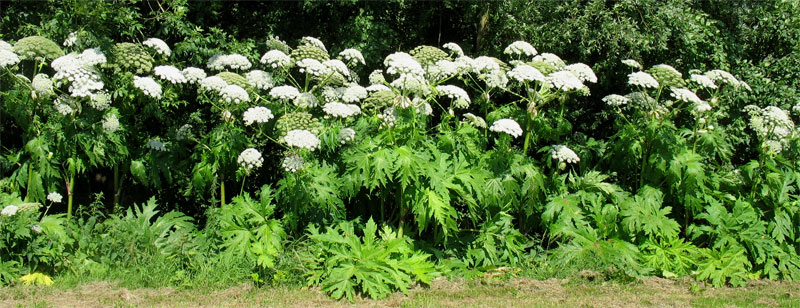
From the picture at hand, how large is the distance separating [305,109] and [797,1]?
7730 millimetres

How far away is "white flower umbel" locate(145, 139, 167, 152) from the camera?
24.3ft

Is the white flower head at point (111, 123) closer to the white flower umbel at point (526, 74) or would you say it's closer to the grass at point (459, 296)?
the grass at point (459, 296)

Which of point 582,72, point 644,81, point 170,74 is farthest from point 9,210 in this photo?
point 644,81

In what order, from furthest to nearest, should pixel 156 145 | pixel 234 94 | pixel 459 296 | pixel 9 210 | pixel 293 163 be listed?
1. pixel 156 145
2. pixel 234 94
3. pixel 293 163
4. pixel 459 296
5. pixel 9 210

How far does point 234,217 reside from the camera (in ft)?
22.1

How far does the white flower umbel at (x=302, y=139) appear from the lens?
6.23 metres

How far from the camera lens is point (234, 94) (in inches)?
265

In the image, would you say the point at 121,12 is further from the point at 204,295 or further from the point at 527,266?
the point at 527,266

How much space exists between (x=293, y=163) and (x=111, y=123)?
2.07m

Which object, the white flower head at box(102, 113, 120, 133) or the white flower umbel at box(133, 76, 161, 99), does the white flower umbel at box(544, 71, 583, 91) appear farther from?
the white flower head at box(102, 113, 120, 133)

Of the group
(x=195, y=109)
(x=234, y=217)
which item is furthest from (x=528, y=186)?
(x=195, y=109)

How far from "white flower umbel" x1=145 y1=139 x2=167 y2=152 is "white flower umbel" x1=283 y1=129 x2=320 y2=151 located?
1.94 m

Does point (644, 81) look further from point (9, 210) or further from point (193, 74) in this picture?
point (9, 210)

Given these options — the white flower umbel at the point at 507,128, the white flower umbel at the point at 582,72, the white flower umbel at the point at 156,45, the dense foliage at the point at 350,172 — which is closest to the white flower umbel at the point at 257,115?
the dense foliage at the point at 350,172
